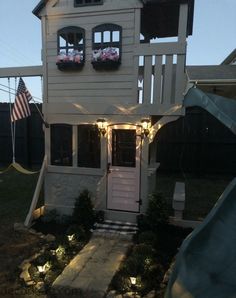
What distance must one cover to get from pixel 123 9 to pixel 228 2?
368 centimetres

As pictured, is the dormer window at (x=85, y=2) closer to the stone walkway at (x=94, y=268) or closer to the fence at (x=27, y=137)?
the stone walkway at (x=94, y=268)

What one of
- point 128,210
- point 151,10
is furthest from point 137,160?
point 151,10

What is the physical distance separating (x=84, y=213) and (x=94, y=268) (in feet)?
6.04

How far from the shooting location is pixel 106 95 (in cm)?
666

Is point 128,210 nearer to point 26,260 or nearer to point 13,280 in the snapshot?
point 26,260

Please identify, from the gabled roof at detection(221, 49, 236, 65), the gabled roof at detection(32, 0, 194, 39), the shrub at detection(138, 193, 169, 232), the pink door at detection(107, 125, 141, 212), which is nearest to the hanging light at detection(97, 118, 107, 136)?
the pink door at detection(107, 125, 141, 212)

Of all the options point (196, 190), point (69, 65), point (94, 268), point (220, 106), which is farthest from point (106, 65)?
point (196, 190)

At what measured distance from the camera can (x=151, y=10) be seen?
6.75 metres

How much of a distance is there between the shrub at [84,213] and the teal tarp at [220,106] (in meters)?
3.16

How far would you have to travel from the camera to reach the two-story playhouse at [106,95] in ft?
20.6

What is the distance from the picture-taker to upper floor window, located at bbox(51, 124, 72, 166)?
715 cm

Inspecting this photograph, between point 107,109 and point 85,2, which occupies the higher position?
point 85,2

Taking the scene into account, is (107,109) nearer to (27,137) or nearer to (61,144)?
(61,144)

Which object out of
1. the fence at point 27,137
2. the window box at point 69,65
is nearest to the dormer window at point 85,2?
the window box at point 69,65
